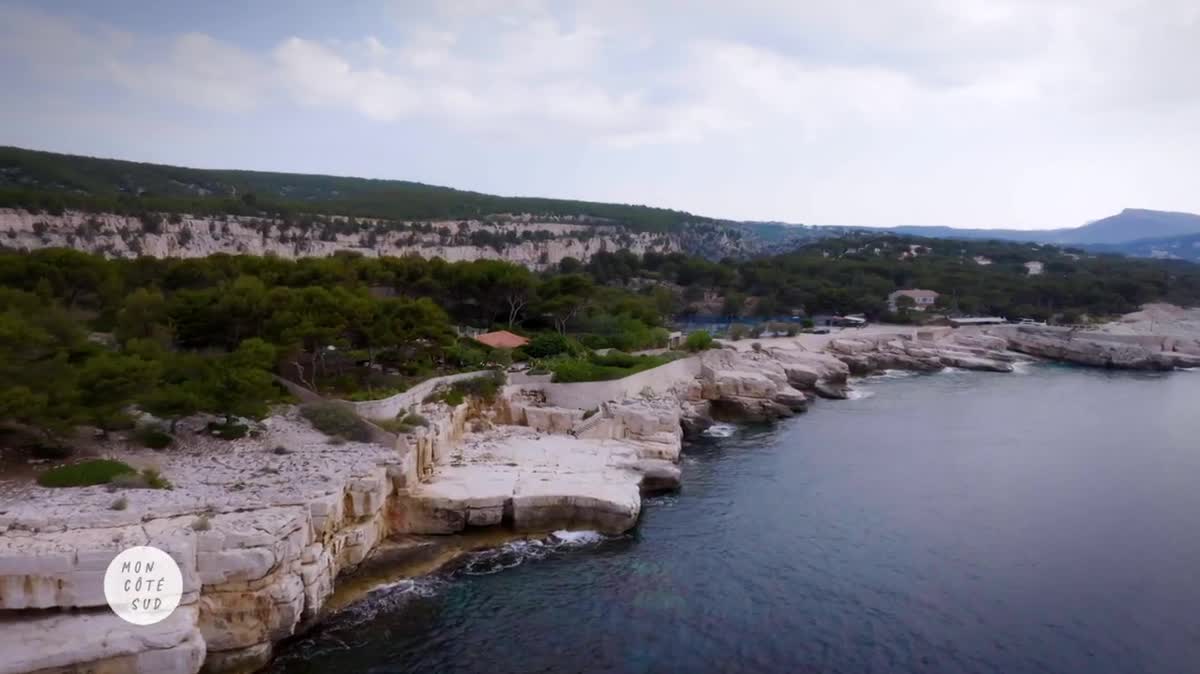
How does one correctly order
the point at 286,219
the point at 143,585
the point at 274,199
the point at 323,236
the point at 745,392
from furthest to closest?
the point at 274,199 < the point at 323,236 < the point at 286,219 < the point at 745,392 < the point at 143,585

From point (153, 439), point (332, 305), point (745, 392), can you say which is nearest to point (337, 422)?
point (153, 439)

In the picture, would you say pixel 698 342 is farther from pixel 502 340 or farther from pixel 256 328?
pixel 256 328

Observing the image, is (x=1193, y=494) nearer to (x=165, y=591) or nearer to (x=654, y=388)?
(x=654, y=388)

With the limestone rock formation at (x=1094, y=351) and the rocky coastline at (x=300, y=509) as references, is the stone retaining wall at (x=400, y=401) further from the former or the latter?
A: the limestone rock formation at (x=1094, y=351)

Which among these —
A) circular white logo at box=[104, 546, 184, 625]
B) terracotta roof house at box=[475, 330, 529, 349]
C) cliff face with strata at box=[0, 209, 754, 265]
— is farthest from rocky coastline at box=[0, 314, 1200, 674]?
cliff face with strata at box=[0, 209, 754, 265]

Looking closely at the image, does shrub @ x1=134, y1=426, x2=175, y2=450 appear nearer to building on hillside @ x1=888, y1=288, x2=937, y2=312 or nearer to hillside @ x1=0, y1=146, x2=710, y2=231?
hillside @ x1=0, y1=146, x2=710, y2=231

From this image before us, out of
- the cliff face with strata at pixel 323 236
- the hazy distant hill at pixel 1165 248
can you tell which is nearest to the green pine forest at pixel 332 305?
the cliff face with strata at pixel 323 236

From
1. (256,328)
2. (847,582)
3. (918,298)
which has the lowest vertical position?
(847,582)
